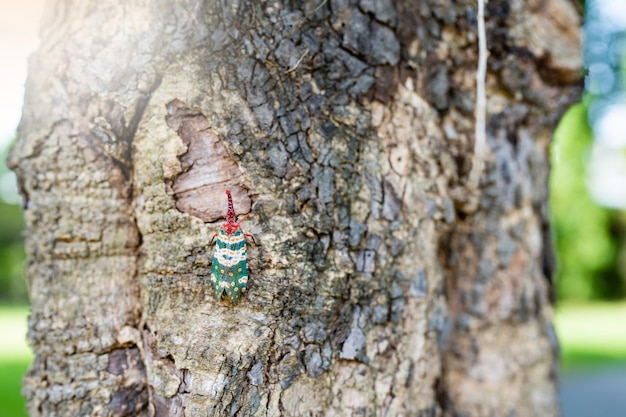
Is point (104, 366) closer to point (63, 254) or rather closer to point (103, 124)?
point (63, 254)

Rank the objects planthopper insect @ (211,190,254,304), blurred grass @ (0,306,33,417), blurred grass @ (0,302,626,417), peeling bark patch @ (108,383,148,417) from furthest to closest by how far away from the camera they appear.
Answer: blurred grass @ (0,302,626,417) → blurred grass @ (0,306,33,417) → peeling bark patch @ (108,383,148,417) → planthopper insect @ (211,190,254,304)

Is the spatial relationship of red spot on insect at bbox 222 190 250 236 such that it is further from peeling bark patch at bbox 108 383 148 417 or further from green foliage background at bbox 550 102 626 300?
green foliage background at bbox 550 102 626 300

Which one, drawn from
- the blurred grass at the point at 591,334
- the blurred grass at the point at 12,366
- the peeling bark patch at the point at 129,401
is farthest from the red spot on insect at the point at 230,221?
the blurred grass at the point at 591,334

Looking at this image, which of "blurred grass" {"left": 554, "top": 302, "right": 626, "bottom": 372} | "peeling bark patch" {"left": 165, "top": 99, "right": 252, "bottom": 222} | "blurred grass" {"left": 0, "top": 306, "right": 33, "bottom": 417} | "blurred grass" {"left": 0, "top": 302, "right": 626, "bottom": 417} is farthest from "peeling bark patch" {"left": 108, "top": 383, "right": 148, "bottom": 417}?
"blurred grass" {"left": 554, "top": 302, "right": 626, "bottom": 372}

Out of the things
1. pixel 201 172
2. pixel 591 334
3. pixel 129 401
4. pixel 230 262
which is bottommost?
pixel 591 334

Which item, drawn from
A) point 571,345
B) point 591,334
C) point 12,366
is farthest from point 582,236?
point 12,366

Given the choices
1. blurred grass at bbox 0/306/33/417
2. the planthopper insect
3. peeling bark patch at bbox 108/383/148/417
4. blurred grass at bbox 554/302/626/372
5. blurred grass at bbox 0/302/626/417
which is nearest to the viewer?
the planthopper insect

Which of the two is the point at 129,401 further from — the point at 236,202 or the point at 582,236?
the point at 582,236

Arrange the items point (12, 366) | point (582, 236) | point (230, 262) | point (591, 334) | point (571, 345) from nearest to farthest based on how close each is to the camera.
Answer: point (230, 262), point (12, 366), point (571, 345), point (591, 334), point (582, 236)
